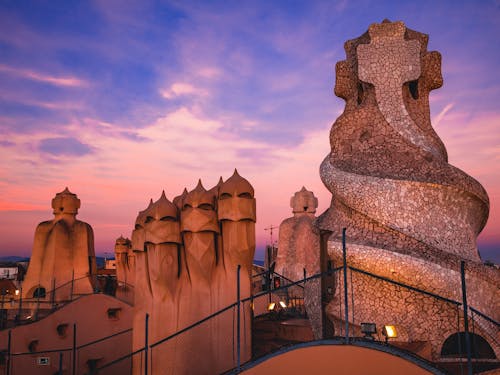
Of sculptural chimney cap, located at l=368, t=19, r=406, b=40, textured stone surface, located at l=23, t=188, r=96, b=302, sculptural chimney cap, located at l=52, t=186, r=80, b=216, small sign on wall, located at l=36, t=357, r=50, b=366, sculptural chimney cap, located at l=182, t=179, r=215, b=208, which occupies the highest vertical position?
sculptural chimney cap, located at l=368, t=19, r=406, b=40

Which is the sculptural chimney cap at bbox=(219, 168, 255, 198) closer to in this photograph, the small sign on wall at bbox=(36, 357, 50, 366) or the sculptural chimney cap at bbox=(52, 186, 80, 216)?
the small sign on wall at bbox=(36, 357, 50, 366)

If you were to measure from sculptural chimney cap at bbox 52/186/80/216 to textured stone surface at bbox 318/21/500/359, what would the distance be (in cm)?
1182

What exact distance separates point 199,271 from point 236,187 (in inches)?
67.7

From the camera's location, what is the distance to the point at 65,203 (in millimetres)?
19797

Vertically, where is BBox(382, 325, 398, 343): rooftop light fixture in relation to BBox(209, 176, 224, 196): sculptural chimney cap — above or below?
below

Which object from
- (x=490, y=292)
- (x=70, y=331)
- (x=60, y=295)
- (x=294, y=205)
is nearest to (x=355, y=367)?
(x=490, y=292)

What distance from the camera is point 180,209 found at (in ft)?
33.9

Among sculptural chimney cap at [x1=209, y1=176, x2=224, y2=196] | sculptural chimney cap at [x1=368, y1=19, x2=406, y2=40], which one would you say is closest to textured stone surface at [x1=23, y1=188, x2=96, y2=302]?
sculptural chimney cap at [x1=209, y1=176, x2=224, y2=196]

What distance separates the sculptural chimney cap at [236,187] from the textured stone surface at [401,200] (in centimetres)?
180

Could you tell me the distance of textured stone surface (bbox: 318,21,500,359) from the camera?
925 centimetres

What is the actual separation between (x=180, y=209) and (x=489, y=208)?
6.06 m

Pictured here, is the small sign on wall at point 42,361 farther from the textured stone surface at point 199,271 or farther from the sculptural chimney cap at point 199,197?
the sculptural chimney cap at point 199,197

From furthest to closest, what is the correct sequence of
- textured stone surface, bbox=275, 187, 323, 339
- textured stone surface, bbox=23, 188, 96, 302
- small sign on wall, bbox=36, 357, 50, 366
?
textured stone surface, bbox=275, 187, 323, 339 → textured stone surface, bbox=23, 188, 96, 302 → small sign on wall, bbox=36, 357, 50, 366

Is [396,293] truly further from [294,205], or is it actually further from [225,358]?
[294,205]
